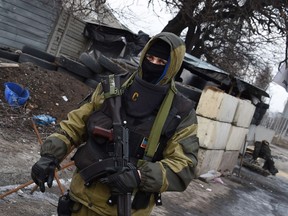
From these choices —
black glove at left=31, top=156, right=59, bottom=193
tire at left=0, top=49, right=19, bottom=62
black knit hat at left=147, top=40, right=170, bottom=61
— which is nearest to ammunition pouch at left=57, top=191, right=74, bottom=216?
black glove at left=31, top=156, right=59, bottom=193

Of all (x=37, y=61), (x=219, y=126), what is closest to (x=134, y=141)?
(x=219, y=126)

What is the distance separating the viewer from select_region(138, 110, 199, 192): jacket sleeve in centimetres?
212

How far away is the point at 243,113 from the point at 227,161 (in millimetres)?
1359

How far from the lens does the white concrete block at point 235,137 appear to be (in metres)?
10.0

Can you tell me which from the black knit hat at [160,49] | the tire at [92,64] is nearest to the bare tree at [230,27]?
the tire at [92,64]

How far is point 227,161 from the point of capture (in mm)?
10578

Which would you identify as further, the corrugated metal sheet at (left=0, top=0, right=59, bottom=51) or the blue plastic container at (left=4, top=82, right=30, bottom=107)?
the corrugated metal sheet at (left=0, top=0, right=59, bottom=51)

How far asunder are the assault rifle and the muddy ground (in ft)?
6.11

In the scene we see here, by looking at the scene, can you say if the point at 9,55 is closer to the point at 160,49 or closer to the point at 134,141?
the point at 160,49

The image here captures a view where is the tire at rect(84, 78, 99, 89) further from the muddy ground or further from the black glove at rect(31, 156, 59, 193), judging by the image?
the black glove at rect(31, 156, 59, 193)

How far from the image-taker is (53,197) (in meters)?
4.43

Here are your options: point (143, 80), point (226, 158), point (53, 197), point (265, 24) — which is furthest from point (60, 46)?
point (143, 80)

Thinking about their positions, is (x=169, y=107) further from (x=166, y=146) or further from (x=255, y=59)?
(x=255, y=59)

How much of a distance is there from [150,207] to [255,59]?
16319 millimetres
